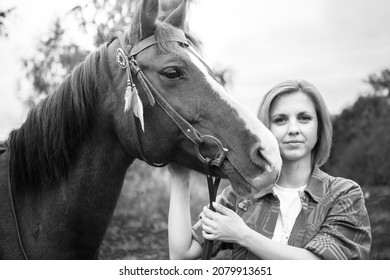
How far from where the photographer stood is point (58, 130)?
2342 mm

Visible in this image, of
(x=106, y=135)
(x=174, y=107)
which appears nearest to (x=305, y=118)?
(x=174, y=107)

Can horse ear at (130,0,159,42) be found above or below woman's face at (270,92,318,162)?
above

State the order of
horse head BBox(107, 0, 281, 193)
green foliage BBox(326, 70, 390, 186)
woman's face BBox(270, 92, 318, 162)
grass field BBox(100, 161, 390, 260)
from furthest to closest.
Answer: green foliage BBox(326, 70, 390, 186), grass field BBox(100, 161, 390, 260), woman's face BBox(270, 92, 318, 162), horse head BBox(107, 0, 281, 193)

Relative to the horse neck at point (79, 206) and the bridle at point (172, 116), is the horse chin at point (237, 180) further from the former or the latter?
the horse neck at point (79, 206)

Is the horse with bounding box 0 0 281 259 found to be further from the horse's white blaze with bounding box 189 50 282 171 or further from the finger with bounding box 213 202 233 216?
the finger with bounding box 213 202 233 216

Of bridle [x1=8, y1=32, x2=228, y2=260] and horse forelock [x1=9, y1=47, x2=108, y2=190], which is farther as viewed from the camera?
horse forelock [x1=9, y1=47, x2=108, y2=190]

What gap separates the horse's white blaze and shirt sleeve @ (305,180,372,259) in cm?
41

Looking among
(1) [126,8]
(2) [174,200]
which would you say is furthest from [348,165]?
(2) [174,200]

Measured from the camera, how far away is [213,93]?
2.20 meters

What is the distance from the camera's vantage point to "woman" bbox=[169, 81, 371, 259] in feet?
6.77

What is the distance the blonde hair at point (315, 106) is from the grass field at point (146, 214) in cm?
345

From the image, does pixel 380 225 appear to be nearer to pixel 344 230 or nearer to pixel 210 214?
pixel 344 230

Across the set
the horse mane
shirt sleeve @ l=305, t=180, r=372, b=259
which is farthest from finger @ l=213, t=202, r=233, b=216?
the horse mane

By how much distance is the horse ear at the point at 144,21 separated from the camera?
2.25 m
